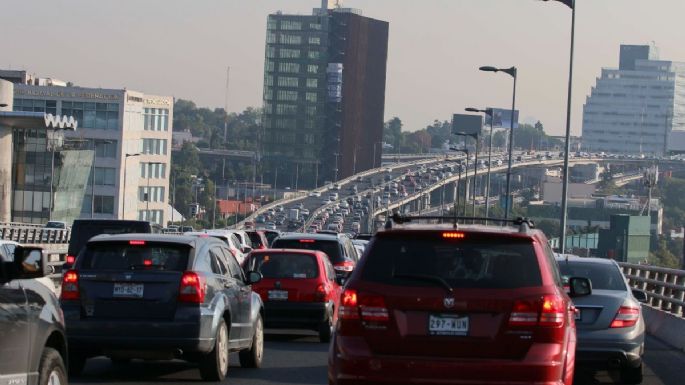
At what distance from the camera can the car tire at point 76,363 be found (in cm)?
1492

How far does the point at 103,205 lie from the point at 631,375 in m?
126

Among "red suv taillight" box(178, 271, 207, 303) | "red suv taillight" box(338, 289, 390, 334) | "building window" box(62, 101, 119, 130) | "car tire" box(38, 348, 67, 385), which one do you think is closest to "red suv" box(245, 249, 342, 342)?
"red suv taillight" box(178, 271, 207, 303)

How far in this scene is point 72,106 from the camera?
454 feet

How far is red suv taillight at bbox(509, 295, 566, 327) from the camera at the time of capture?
10.3 meters

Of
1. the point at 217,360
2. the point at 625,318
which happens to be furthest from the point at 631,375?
the point at 217,360

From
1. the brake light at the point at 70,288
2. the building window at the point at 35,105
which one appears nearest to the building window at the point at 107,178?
the building window at the point at 35,105

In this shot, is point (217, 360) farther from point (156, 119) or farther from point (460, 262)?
point (156, 119)

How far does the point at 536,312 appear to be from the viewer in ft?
33.9

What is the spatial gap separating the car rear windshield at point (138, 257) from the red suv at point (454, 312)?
4.52 metres

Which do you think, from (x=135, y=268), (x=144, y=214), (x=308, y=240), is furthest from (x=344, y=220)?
(x=135, y=268)

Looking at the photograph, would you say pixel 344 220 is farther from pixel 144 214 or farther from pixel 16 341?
pixel 16 341

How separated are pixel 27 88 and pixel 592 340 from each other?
421 feet

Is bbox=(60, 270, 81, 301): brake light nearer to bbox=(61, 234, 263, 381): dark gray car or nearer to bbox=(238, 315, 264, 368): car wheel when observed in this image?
bbox=(61, 234, 263, 381): dark gray car

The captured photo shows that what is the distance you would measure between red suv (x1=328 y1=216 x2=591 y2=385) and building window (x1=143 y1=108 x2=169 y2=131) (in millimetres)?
140054
